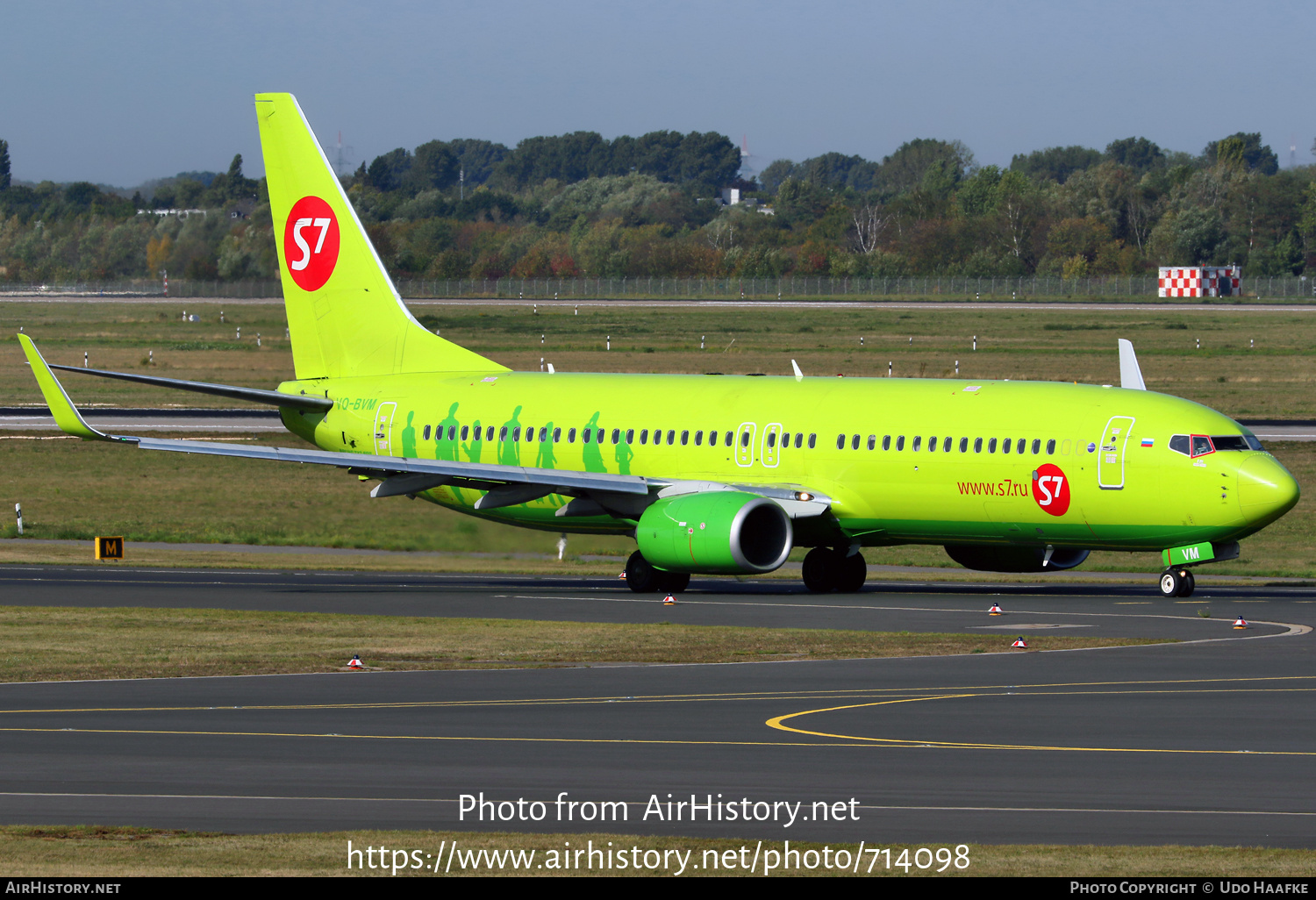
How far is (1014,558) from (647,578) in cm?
795

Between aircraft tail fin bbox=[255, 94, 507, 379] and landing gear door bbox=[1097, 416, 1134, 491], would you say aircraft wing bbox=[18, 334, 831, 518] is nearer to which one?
landing gear door bbox=[1097, 416, 1134, 491]

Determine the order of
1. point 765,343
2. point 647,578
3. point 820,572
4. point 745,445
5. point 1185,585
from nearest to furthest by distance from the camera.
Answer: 1. point 1185,585
2. point 820,572
3. point 647,578
4. point 745,445
5. point 765,343

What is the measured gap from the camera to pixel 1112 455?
36.2 meters

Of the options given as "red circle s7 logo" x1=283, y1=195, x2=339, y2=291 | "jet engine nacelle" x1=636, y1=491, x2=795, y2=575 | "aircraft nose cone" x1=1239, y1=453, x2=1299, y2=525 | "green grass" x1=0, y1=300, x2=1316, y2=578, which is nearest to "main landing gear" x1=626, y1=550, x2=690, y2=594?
"jet engine nacelle" x1=636, y1=491, x2=795, y2=575

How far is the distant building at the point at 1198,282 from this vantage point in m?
166

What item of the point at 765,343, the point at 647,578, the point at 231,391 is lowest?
the point at 647,578

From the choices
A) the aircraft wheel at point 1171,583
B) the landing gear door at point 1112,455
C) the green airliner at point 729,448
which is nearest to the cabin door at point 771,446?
the green airliner at point 729,448

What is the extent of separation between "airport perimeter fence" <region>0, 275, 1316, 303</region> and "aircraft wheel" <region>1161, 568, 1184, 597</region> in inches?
5006

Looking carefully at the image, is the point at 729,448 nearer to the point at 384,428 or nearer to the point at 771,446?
the point at 771,446

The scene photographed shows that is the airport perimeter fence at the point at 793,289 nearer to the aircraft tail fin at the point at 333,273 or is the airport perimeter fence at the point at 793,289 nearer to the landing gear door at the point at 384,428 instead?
the aircraft tail fin at the point at 333,273

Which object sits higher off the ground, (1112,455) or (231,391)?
(231,391)

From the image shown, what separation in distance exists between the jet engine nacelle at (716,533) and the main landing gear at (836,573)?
150cm

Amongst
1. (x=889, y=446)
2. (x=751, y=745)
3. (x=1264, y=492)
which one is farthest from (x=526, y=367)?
(x=751, y=745)
